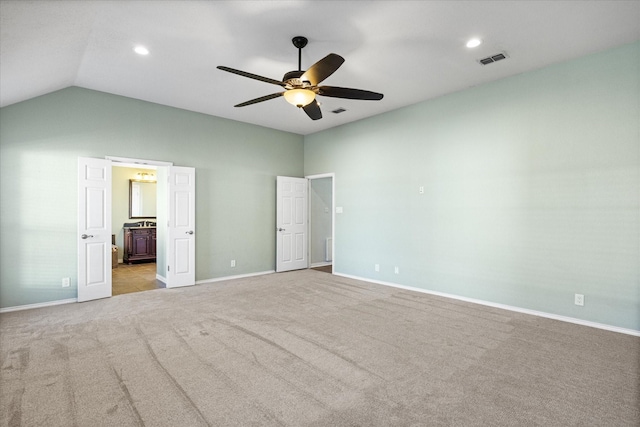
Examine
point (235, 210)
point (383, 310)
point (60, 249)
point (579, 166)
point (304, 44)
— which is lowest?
point (383, 310)

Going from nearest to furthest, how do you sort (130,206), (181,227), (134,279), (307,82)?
(307,82), (181,227), (134,279), (130,206)

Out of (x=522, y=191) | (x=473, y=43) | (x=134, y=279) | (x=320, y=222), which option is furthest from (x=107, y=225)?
(x=522, y=191)

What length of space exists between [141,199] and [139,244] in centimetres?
138

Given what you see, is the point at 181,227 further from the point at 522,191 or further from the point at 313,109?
the point at 522,191

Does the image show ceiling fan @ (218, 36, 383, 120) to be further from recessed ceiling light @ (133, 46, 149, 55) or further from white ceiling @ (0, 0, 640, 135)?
recessed ceiling light @ (133, 46, 149, 55)

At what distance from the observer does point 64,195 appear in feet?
14.8

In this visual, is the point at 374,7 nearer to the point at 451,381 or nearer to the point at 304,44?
the point at 304,44

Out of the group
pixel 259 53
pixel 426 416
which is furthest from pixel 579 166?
pixel 259 53

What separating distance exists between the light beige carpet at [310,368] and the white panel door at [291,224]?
2.68 meters

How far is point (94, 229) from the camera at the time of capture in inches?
184

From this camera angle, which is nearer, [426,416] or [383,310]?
[426,416]

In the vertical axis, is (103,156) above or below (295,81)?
below

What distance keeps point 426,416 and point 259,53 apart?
3743mm

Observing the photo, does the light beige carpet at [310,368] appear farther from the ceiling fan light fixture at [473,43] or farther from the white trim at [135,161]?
the ceiling fan light fixture at [473,43]
